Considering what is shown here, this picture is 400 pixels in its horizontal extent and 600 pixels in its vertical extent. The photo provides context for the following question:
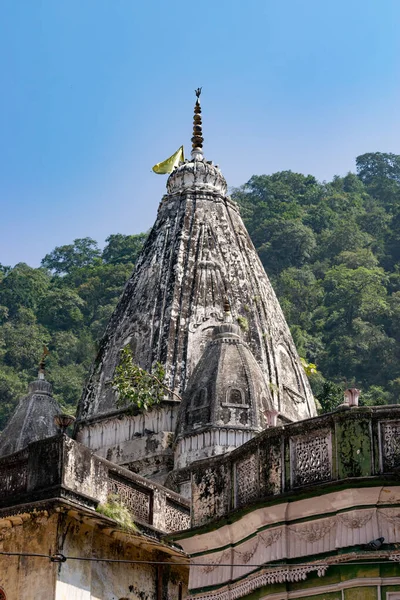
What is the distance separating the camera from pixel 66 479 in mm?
18734

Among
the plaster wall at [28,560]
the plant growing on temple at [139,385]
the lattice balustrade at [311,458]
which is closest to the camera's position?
the lattice balustrade at [311,458]

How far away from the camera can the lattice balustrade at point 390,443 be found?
1535 cm

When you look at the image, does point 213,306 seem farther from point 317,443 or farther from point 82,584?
point 317,443

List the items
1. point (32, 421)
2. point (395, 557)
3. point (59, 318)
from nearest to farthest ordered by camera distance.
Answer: point (395, 557) → point (32, 421) → point (59, 318)

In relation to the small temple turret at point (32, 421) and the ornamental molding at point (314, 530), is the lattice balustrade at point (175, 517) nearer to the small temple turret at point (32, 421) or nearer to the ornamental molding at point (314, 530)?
the ornamental molding at point (314, 530)

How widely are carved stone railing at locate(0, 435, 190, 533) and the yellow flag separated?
18.7 metres

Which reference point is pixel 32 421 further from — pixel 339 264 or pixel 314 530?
pixel 339 264

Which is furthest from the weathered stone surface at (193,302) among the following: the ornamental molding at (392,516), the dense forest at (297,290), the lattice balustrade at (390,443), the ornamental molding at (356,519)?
the ornamental molding at (392,516)

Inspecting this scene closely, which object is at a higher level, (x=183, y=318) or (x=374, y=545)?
(x=183, y=318)

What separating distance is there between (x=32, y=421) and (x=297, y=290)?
140 ft

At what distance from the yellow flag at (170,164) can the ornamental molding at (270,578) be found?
22841 millimetres

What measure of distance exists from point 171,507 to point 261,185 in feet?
245

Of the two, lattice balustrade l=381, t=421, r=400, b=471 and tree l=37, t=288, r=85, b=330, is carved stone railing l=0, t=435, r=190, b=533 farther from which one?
tree l=37, t=288, r=85, b=330

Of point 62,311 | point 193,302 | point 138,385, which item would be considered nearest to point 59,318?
point 62,311
